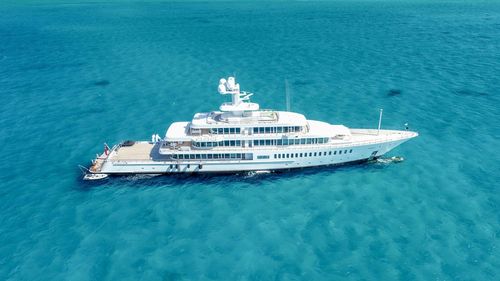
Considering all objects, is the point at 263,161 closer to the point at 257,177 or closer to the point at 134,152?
the point at 257,177

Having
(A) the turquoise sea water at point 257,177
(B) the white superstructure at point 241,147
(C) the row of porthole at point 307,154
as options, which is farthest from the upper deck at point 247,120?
(A) the turquoise sea water at point 257,177

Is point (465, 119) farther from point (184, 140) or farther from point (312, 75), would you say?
point (184, 140)

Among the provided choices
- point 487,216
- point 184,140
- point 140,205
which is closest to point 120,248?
Result: point 140,205

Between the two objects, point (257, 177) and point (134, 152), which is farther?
point (134, 152)

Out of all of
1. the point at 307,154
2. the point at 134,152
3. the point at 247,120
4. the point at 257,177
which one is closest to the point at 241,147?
the point at 247,120

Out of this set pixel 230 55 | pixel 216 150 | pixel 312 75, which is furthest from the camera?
pixel 230 55

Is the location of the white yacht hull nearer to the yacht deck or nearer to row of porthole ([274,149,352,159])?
row of porthole ([274,149,352,159])
